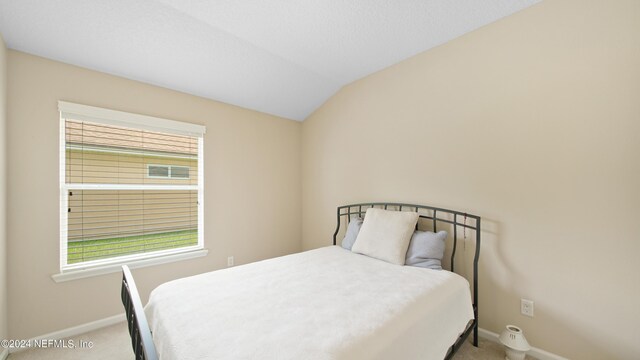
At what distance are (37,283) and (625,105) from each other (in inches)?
174

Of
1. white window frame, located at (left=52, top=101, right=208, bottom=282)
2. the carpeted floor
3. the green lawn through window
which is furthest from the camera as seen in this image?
the green lawn through window

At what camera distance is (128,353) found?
1.98m

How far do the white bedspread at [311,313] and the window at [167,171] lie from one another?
1.46 meters

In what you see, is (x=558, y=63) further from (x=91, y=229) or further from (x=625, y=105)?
(x=91, y=229)

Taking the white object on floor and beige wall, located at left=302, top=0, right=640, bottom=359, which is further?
the white object on floor

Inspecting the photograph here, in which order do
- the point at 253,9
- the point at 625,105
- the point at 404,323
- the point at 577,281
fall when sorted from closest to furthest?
A: 1. the point at 404,323
2. the point at 625,105
3. the point at 577,281
4. the point at 253,9

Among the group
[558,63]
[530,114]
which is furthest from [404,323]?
[558,63]

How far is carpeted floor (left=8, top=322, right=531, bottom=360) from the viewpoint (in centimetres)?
190

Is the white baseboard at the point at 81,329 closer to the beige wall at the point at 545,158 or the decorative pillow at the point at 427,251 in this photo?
the decorative pillow at the point at 427,251

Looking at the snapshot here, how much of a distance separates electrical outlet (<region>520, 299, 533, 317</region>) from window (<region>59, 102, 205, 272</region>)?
10.2ft

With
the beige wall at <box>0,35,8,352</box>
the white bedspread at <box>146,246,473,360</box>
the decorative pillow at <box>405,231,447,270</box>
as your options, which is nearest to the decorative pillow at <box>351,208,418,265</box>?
the decorative pillow at <box>405,231,447,270</box>

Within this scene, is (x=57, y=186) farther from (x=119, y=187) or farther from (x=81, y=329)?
(x=81, y=329)

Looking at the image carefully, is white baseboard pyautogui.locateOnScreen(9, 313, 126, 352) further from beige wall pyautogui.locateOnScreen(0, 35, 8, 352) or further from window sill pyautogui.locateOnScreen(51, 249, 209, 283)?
window sill pyautogui.locateOnScreen(51, 249, 209, 283)

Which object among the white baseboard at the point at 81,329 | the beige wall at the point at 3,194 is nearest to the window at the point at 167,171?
the beige wall at the point at 3,194
